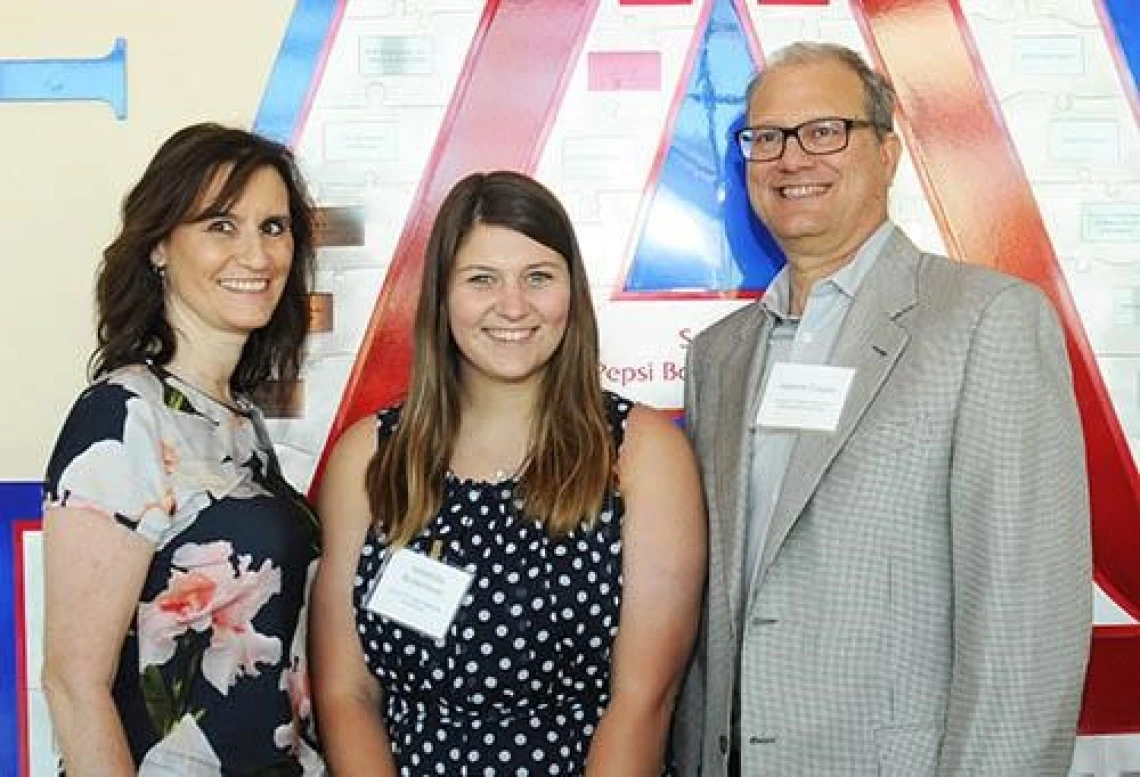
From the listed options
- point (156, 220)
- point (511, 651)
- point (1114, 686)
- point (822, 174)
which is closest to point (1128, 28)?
point (822, 174)

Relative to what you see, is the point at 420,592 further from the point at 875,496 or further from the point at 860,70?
the point at 860,70

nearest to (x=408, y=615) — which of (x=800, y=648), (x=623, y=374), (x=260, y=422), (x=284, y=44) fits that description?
(x=260, y=422)

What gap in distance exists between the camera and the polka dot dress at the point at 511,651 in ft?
5.87

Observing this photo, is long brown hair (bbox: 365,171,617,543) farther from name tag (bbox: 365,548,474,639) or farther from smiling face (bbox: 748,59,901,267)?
smiling face (bbox: 748,59,901,267)

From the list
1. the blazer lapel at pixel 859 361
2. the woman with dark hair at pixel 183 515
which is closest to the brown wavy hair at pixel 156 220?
the woman with dark hair at pixel 183 515

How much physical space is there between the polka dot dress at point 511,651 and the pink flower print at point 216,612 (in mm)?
158

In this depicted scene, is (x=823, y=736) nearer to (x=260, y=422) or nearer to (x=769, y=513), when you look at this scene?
(x=769, y=513)

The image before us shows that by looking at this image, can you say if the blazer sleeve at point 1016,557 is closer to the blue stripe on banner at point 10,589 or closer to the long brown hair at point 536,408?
the long brown hair at point 536,408

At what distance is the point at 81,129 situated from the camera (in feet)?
7.79

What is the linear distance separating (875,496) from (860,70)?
0.65 metres

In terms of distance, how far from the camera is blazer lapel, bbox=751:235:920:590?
1753 mm

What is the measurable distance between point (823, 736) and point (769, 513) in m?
0.31

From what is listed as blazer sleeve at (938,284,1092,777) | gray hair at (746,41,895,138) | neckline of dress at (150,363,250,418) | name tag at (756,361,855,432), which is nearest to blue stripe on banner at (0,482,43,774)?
neckline of dress at (150,363,250,418)

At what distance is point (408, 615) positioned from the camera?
1801mm
